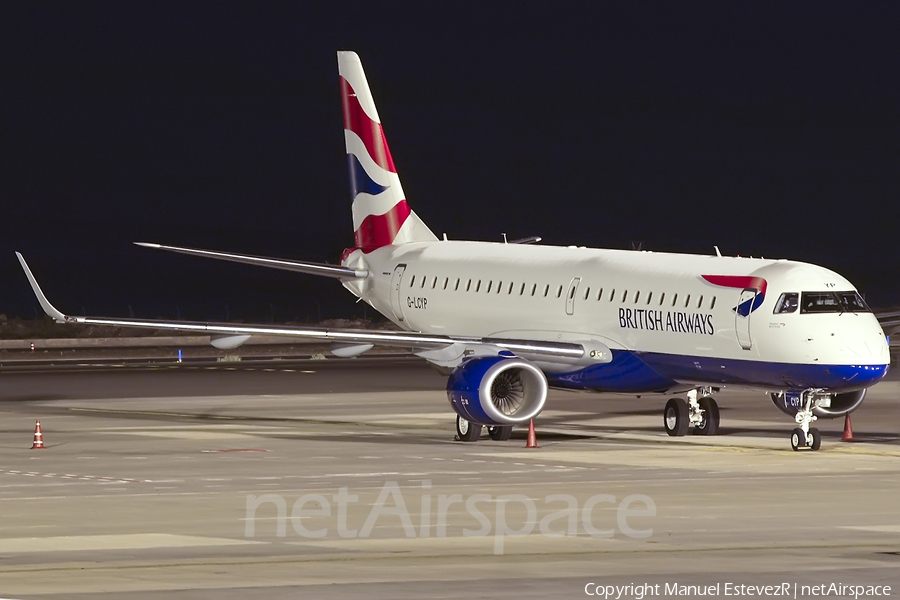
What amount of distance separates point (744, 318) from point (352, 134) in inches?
609

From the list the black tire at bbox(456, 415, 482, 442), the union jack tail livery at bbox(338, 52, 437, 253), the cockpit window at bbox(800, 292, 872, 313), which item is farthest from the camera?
the union jack tail livery at bbox(338, 52, 437, 253)

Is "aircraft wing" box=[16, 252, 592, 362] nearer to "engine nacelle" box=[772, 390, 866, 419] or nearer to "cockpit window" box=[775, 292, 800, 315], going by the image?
"engine nacelle" box=[772, 390, 866, 419]

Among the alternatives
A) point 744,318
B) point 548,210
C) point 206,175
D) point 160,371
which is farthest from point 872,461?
point 206,175

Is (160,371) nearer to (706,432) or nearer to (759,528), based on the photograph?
(706,432)

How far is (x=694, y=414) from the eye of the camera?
35.3 m

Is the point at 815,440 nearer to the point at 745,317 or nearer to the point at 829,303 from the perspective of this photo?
the point at 829,303

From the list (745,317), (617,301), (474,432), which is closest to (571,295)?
(617,301)

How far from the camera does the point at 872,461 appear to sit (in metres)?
28.8

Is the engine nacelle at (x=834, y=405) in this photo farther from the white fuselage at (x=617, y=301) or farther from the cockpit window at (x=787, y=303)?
the cockpit window at (x=787, y=303)

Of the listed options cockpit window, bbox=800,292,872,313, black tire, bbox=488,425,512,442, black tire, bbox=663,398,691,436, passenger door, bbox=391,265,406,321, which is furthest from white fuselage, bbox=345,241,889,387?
black tire, bbox=488,425,512,442

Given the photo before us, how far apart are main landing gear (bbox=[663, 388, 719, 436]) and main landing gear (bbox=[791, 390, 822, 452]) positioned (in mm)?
3633

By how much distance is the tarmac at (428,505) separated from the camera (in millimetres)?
16328

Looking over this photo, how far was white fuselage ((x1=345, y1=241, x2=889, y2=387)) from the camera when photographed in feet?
103

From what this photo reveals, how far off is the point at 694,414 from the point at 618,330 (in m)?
2.31
